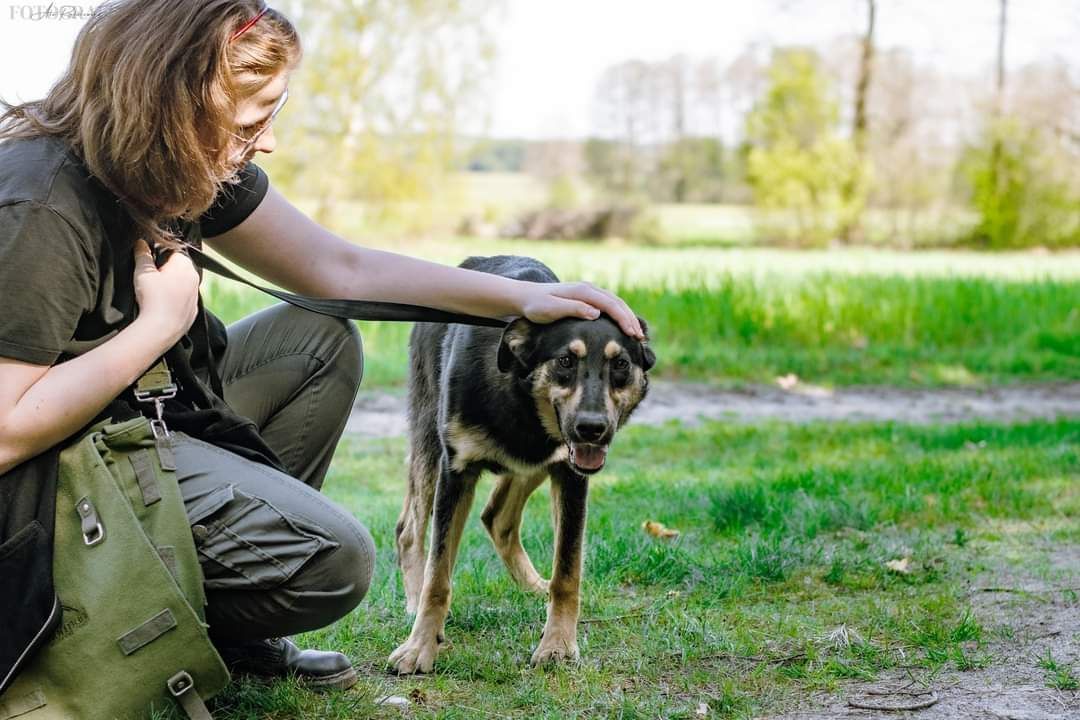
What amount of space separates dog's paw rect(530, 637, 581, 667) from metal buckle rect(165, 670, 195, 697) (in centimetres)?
115

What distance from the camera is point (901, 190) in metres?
33.8

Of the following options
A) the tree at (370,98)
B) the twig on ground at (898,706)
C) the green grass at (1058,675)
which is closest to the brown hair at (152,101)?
the twig on ground at (898,706)

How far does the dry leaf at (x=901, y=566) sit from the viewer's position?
4137mm

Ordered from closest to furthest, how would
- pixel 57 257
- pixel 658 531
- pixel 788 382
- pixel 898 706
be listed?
pixel 57 257 → pixel 898 706 → pixel 658 531 → pixel 788 382

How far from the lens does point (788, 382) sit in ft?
31.7

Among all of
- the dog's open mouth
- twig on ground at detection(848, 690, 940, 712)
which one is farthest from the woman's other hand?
twig on ground at detection(848, 690, 940, 712)

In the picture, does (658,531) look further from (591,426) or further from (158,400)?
(158,400)

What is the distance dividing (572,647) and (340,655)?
722 millimetres

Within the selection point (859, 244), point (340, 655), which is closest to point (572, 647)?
point (340, 655)

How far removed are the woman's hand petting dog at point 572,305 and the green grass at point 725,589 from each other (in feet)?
3.39

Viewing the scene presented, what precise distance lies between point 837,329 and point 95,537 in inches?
398

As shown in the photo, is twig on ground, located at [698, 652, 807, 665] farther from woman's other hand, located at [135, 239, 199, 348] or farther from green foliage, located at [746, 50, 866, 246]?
green foliage, located at [746, 50, 866, 246]

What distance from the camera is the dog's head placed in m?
3.25

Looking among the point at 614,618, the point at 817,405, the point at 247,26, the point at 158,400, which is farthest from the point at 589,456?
the point at 817,405
